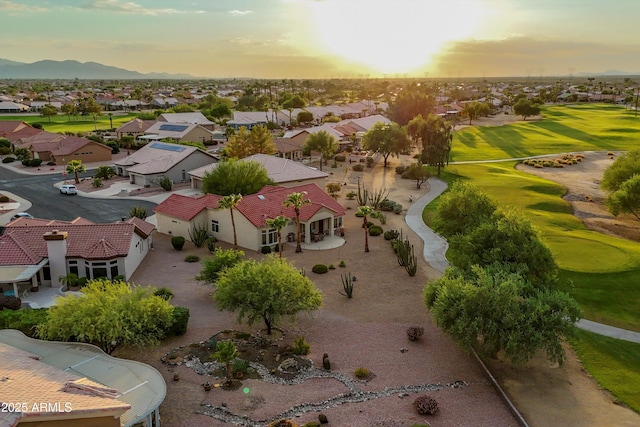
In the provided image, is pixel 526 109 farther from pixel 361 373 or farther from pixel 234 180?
pixel 361 373

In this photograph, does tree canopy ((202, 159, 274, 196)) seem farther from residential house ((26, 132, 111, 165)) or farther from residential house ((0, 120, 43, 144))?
residential house ((0, 120, 43, 144))

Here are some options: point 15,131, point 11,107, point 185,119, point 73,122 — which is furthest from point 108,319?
point 11,107

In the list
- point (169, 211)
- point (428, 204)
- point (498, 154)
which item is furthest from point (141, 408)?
point (498, 154)

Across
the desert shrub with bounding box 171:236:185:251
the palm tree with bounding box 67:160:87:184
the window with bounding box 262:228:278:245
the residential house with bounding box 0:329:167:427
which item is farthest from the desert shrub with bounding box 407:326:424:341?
the palm tree with bounding box 67:160:87:184

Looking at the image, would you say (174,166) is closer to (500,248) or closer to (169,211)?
(169,211)

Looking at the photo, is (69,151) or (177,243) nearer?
(177,243)

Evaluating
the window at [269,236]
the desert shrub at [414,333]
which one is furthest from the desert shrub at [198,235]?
the desert shrub at [414,333]
